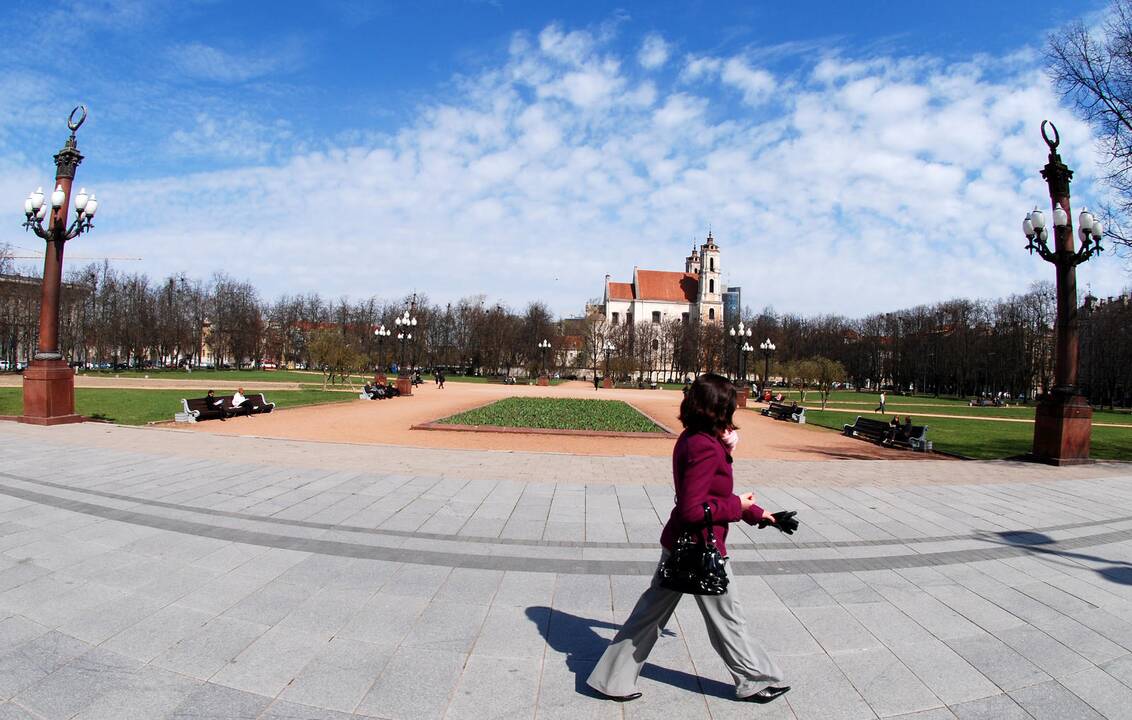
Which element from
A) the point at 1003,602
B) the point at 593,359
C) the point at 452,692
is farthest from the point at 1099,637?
the point at 593,359

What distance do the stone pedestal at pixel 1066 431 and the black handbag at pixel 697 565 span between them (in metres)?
12.6

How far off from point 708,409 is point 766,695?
4.82 feet

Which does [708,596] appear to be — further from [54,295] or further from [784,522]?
[54,295]

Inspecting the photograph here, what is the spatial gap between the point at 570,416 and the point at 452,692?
17.4 m

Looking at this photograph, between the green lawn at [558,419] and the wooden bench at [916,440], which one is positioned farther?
the green lawn at [558,419]

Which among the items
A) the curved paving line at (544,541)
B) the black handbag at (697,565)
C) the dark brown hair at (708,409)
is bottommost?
the curved paving line at (544,541)

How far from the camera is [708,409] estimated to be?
2.86 meters

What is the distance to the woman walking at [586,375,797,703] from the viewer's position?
9.12 feet

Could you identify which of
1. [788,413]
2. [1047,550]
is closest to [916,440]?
[1047,550]

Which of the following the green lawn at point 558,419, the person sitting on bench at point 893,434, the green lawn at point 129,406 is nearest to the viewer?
the person sitting on bench at point 893,434

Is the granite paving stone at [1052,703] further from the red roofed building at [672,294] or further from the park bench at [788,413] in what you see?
the red roofed building at [672,294]

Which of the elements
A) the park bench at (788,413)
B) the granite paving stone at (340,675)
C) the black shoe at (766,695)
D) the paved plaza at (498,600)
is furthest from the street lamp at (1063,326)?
the granite paving stone at (340,675)

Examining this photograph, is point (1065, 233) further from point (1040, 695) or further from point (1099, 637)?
point (1040, 695)

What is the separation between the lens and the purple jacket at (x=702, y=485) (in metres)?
2.75
